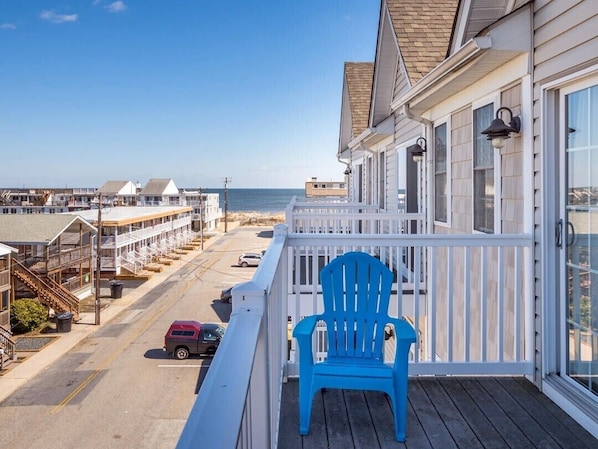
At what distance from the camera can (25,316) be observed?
1412 cm

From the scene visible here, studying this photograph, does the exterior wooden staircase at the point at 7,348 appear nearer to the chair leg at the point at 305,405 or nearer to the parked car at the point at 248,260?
the chair leg at the point at 305,405

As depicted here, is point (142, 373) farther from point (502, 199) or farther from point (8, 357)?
point (502, 199)

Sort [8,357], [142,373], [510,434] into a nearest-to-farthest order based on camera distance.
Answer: [510,434], [142,373], [8,357]

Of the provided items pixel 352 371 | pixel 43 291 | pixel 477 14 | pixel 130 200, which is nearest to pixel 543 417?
pixel 352 371

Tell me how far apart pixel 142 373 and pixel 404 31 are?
9.40 m

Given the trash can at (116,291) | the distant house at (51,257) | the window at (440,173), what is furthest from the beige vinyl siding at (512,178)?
the trash can at (116,291)

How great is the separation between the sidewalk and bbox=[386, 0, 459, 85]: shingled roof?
34.3 ft

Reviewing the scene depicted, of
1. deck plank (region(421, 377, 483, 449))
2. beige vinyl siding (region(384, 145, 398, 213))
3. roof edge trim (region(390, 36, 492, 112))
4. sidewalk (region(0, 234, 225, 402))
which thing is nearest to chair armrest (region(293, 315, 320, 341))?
deck plank (region(421, 377, 483, 449))

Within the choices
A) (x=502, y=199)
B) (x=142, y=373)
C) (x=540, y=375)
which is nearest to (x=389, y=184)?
(x=502, y=199)

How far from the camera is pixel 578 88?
246cm

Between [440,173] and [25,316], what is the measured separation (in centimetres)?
1402

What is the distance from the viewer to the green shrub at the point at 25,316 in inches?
554

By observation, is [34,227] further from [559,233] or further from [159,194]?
[159,194]

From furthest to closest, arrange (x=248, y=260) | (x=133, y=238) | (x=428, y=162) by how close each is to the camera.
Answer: (x=248, y=260) → (x=133, y=238) → (x=428, y=162)
